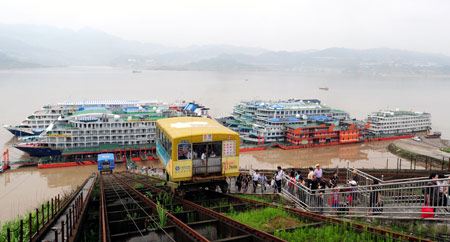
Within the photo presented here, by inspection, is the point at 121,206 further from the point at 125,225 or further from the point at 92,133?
the point at 92,133

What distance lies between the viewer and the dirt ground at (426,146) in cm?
3444

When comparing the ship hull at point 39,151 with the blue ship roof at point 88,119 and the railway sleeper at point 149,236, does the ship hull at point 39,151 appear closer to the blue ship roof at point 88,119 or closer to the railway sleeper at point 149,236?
the blue ship roof at point 88,119

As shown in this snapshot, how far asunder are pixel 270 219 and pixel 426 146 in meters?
38.4

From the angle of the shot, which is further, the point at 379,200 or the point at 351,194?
the point at 351,194

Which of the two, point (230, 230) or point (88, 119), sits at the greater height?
point (230, 230)

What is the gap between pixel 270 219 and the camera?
7203mm

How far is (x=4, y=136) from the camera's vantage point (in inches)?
1582

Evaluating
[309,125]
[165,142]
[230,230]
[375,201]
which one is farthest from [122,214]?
[309,125]

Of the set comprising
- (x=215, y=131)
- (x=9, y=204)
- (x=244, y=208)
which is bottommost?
(x=9, y=204)

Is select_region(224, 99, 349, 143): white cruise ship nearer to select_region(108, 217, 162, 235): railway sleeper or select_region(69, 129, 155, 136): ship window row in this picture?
select_region(69, 129, 155, 136): ship window row

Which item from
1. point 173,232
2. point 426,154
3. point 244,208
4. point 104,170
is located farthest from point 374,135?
point 173,232

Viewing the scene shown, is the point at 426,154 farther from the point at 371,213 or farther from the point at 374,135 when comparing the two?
the point at 371,213

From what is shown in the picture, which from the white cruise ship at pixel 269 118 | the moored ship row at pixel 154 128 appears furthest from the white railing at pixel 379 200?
the white cruise ship at pixel 269 118

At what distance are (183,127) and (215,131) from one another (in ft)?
4.26
